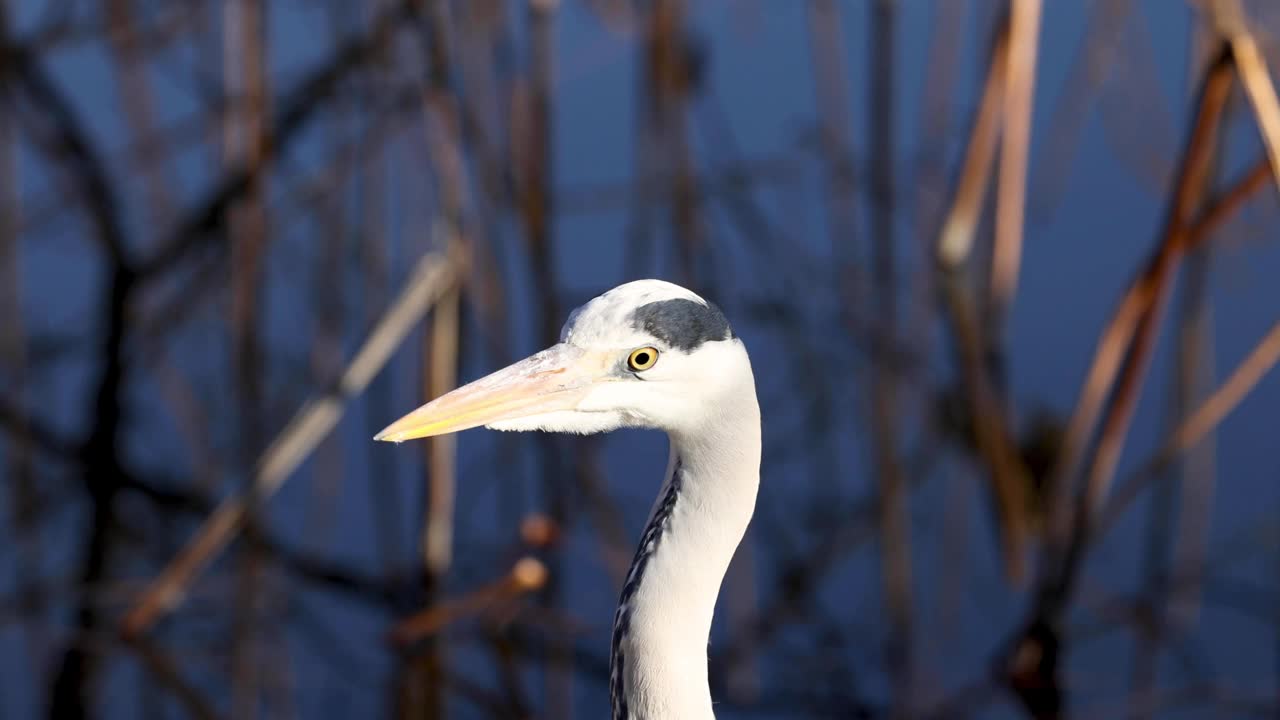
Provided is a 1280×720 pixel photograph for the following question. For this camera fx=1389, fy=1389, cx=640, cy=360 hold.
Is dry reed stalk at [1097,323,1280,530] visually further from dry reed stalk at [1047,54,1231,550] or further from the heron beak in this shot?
the heron beak

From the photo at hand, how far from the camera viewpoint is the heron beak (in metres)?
1.22

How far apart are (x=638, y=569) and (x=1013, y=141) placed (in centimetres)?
144

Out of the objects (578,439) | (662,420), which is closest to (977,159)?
(578,439)

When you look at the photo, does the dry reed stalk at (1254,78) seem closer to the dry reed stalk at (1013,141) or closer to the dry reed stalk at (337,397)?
the dry reed stalk at (1013,141)

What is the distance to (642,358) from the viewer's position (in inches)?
48.3

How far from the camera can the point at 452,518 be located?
3.29 meters

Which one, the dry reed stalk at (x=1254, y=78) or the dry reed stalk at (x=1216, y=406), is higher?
the dry reed stalk at (x=1254, y=78)

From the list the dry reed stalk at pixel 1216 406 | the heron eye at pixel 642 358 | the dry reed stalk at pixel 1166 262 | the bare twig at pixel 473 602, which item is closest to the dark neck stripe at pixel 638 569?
the heron eye at pixel 642 358

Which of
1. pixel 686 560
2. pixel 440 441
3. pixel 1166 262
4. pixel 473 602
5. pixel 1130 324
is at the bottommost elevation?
pixel 473 602

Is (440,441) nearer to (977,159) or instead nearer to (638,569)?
(977,159)

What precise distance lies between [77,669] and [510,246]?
1.52m

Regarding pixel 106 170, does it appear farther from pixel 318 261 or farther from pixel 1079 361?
pixel 1079 361

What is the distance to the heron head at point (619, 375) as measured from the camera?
3.98 feet

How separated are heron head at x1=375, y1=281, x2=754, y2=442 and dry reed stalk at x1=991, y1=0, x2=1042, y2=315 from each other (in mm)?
1251
